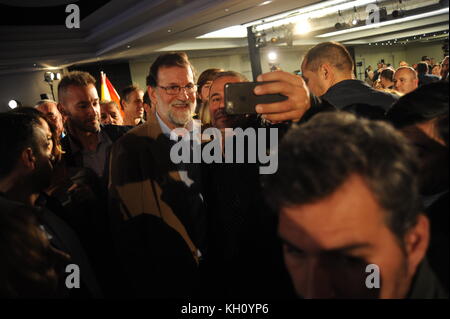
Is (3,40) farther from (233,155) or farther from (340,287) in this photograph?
(340,287)

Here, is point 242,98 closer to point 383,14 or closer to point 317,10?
point 317,10

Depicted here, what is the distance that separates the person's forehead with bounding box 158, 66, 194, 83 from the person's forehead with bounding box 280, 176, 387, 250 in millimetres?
1344

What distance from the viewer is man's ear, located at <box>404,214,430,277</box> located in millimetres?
648

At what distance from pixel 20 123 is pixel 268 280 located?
1.08 metres

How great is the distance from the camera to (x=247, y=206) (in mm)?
1297

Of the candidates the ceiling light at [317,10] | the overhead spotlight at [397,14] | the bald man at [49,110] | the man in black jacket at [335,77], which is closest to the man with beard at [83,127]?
the bald man at [49,110]

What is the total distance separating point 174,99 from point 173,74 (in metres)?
0.15

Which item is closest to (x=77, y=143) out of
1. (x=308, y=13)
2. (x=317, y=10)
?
(x=317, y=10)

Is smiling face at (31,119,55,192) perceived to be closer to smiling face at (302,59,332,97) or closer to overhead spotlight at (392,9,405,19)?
smiling face at (302,59,332,97)

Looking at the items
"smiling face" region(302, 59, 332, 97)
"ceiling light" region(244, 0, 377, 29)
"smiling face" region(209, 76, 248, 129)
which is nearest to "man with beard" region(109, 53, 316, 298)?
"smiling face" region(209, 76, 248, 129)
